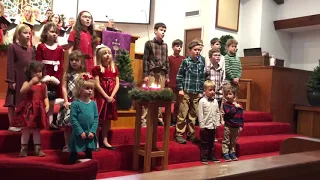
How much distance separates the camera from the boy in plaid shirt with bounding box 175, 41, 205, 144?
433 cm

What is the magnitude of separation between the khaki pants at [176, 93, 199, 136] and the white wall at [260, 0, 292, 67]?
4307 millimetres

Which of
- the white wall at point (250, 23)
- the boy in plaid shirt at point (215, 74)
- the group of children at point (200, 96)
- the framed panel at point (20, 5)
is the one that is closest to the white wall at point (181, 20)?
the white wall at point (250, 23)

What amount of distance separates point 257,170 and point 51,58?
2.94 metres

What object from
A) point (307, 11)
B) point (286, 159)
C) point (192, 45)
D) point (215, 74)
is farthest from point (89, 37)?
point (307, 11)

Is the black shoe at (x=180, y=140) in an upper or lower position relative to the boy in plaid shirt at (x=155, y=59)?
lower

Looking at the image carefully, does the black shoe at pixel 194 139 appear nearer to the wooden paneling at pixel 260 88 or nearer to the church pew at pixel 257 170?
the wooden paneling at pixel 260 88

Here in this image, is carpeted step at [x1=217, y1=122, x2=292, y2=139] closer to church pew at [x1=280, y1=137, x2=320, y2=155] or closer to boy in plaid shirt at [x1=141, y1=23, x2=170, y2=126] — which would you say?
boy in plaid shirt at [x1=141, y1=23, x2=170, y2=126]

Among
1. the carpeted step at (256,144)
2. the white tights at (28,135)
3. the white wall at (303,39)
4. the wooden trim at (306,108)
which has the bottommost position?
the carpeted step at (256,144)

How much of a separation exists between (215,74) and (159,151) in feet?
4.59

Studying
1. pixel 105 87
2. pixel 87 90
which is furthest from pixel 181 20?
pixel 87 90

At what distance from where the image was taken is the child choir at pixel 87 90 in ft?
10.5

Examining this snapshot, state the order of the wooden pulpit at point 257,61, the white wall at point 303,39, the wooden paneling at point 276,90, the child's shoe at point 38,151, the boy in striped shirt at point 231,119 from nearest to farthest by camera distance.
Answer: the child's shoe at point 38,151, the boy in striped shirt at point 231,119, the wooden paneling at point 276,90, the wooden pulpit at point 257,61, the white wall at point 303,39

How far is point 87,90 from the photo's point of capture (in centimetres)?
316

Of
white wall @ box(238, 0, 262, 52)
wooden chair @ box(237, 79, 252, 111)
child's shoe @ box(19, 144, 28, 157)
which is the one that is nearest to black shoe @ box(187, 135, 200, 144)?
child's shoe @ box(19, 144, 28, 157)
